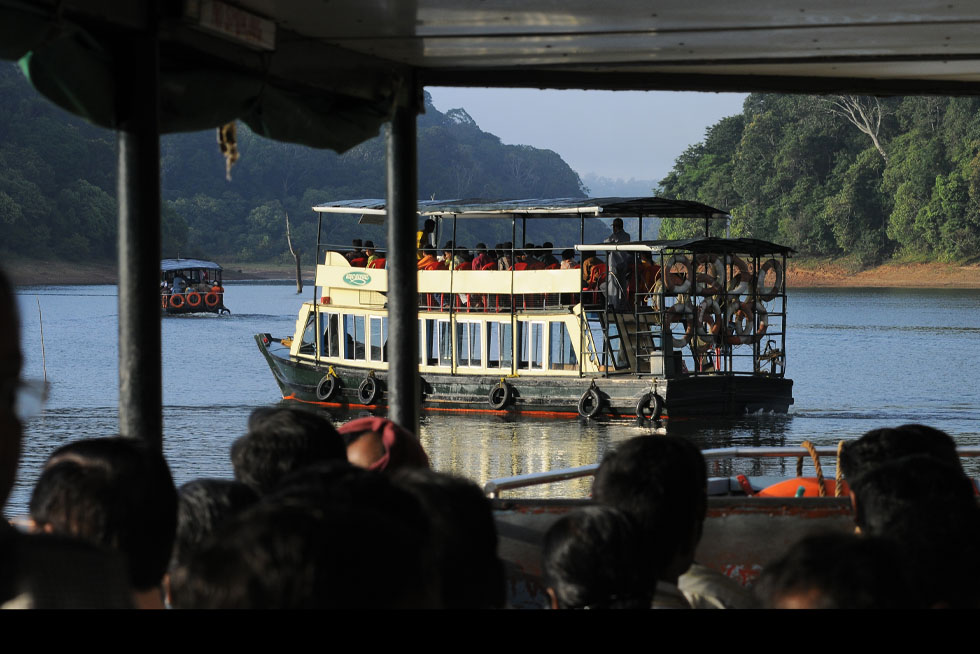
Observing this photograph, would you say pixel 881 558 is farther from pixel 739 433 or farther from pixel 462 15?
pixel 739 433

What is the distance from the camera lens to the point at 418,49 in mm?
5020

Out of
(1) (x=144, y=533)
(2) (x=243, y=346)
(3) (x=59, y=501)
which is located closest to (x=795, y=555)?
(1) (x=144, y=533)

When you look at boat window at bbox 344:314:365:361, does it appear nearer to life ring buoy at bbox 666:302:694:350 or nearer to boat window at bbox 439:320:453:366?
boat window at bbox 439:320:453:366

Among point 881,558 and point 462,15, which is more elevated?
point 462,15

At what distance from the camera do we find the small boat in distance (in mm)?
51688

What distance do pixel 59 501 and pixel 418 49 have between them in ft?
11.1

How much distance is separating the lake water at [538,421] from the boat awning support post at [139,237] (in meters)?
1.98

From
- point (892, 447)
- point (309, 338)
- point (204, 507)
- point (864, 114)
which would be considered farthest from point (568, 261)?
point (864, 114)

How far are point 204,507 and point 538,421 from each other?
1819cm

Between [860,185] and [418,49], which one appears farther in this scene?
[860,185]

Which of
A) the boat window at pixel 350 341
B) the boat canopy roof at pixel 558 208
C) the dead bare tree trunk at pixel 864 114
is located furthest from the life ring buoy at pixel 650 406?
the dead bare tree trunk at pixel 864 114

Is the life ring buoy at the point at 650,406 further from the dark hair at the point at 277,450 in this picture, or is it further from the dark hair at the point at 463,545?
the dark hair at the point at 463,545

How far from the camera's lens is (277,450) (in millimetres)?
2752

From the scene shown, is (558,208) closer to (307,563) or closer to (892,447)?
(892,447)
